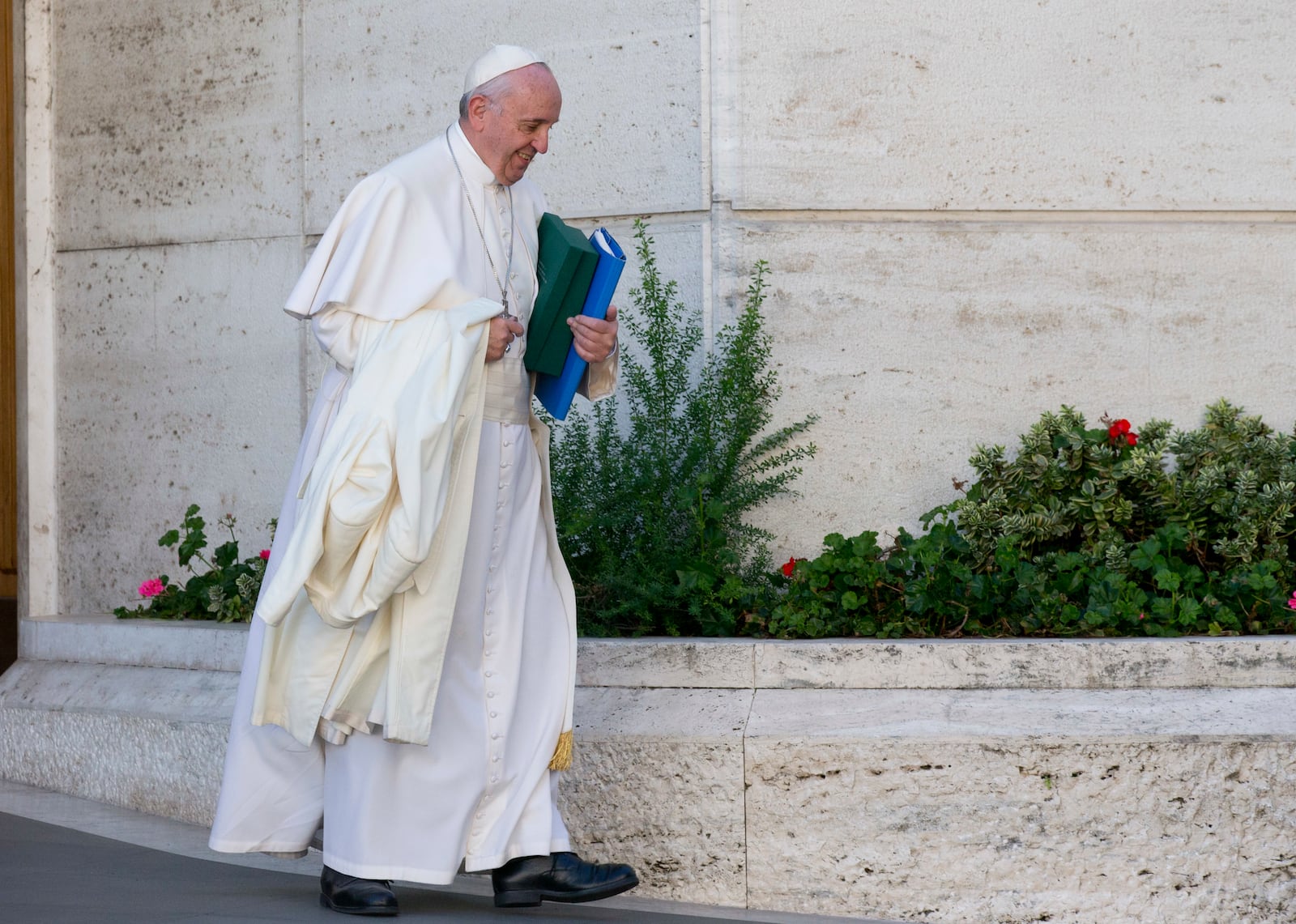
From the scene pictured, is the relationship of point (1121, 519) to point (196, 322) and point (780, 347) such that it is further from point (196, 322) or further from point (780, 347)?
point (196, 322)

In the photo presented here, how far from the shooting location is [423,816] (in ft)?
11.9

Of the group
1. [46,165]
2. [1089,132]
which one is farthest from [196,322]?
[1089,132]

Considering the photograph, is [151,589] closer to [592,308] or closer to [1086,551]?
[592,308]

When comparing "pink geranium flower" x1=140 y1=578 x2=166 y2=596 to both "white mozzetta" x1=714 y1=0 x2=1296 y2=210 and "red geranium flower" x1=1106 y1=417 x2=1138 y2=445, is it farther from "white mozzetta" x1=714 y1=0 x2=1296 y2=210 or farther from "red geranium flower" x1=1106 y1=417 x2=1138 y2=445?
"red geranium flower" x1=1106 y1=417 x2=1138 y2=445

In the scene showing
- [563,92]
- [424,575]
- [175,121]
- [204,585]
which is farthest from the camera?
[175,121]

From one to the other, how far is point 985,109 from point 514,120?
2102mm

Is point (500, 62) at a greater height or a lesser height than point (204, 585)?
greater

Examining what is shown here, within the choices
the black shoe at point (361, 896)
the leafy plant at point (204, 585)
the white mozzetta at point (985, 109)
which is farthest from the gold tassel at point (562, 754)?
the white mozzetta at point (985, 109)

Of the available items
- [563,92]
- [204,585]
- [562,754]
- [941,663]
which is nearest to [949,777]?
[941,663]

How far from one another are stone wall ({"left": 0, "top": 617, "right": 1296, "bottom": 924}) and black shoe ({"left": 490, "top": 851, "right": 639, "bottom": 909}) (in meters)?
0.38

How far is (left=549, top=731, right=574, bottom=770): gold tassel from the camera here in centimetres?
380

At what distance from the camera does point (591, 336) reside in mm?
3744

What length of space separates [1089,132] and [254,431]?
322cm

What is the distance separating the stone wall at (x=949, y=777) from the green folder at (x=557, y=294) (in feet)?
3.03
